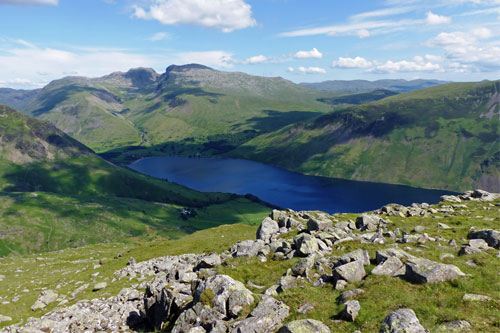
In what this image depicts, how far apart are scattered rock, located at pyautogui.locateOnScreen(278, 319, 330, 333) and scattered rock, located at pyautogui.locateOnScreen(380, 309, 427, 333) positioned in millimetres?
3553

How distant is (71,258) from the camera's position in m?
84.7

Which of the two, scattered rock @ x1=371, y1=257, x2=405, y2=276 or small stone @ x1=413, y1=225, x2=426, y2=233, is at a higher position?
scattered rock @ x1=371, y1=257, x2=405, y2=276

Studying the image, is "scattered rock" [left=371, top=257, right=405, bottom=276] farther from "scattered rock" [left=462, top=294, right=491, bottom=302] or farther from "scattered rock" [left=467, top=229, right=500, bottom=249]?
"scattered rock" [left=467, top=229, right=500, bottom=249]

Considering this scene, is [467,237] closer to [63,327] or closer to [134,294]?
[134,294]

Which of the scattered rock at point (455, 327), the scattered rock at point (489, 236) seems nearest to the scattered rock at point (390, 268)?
the scattered rock at point (455, 327)

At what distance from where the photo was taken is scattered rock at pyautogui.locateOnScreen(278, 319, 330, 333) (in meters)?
17.9

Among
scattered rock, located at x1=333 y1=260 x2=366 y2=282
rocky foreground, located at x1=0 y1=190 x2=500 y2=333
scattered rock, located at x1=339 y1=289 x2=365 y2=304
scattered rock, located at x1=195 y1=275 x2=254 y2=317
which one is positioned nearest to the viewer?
rocky foreground, located at x1=0 y1=190 x2=500 y2=333

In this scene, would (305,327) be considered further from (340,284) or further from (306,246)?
(306,246)

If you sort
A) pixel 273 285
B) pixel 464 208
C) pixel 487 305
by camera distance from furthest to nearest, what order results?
pixel 464 208 → pixel 273 285 → pixel 487 305

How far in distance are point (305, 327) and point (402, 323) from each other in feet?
18.9

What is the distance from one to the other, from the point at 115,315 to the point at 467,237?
147 ft

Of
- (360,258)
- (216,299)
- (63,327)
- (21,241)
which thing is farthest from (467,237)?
(21,241)

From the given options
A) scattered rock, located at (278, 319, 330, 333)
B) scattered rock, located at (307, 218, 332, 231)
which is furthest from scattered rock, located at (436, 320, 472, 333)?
scattered rock, located at (307, 218, 332, 231)

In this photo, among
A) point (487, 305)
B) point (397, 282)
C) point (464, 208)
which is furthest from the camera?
point (464, 208)
